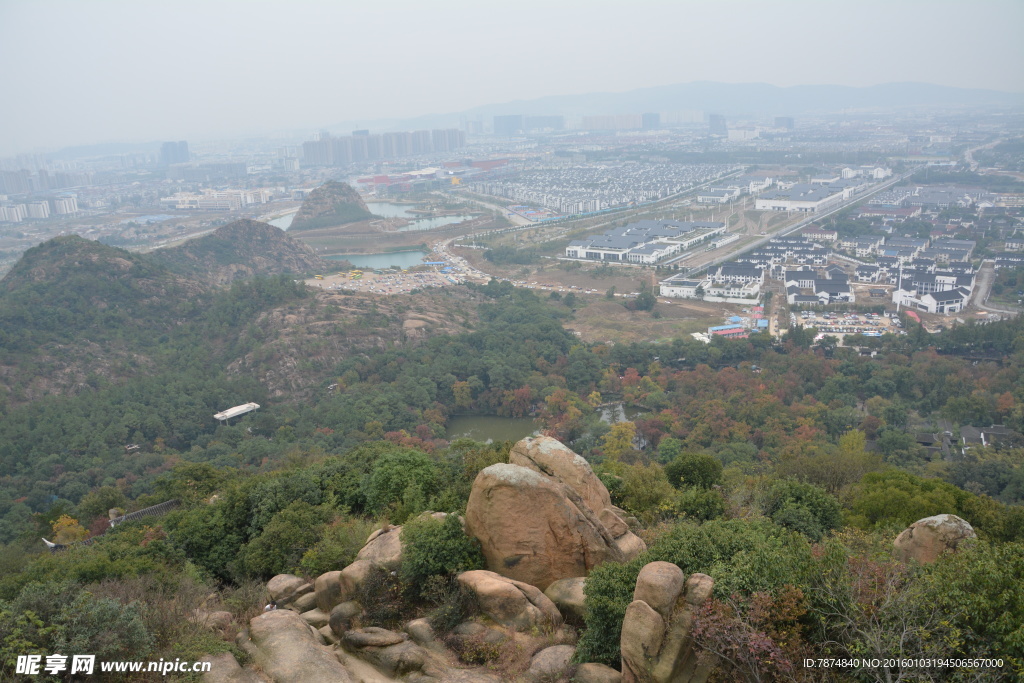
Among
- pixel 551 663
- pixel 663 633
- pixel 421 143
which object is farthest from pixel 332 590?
pixel 421 143

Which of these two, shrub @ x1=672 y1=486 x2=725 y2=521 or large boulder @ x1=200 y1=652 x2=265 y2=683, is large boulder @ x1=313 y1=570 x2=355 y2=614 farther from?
shrub @ x1=672 y1=486 x2=725 y2=521

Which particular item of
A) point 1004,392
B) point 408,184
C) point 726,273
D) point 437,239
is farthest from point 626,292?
point 408,184

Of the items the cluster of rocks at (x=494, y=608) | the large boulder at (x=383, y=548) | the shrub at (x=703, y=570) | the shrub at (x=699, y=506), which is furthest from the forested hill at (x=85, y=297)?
the shrub at (x=703, y=570)

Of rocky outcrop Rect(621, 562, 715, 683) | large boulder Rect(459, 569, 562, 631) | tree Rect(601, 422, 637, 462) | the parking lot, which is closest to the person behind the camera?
rocky outcrop Rect(621, 562, 715, 683)

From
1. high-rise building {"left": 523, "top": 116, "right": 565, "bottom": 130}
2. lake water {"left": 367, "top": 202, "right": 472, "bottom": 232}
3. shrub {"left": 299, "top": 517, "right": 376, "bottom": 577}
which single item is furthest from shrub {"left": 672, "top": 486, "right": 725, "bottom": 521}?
high-rise building {"left": 523, "top": 116, "right": 565, "bottom": 130}

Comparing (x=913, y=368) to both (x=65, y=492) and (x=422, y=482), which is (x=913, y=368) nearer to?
(x=422, y=482)
